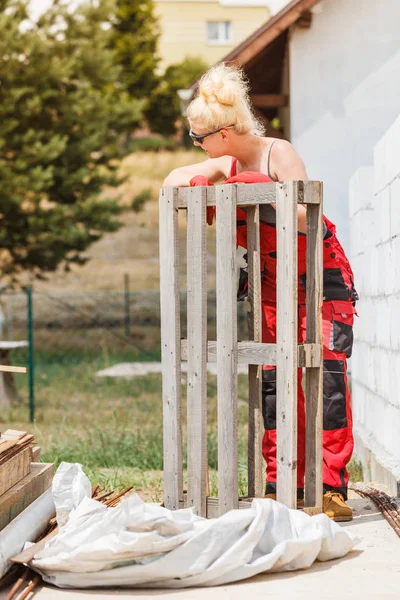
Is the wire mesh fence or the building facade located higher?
the building facade

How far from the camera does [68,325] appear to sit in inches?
879

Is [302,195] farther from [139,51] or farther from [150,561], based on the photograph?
[139,51]

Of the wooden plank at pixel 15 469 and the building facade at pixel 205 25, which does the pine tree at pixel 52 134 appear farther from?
the building facade at pixel 205 25

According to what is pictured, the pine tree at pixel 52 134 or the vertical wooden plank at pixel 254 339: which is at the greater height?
the pine tree at pixel 52 134

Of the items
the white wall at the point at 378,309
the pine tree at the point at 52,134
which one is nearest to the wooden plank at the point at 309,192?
the white wall at the point at 378,309

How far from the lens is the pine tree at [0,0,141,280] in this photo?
52.3ft

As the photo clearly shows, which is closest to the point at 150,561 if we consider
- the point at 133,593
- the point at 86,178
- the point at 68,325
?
the point at 133,593

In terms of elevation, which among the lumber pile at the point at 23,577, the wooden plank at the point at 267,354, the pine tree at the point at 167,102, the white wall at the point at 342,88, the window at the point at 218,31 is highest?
the window at the point at 218,31

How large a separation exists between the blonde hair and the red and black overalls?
0.24 m

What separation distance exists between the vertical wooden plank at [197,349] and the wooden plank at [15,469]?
742 millimetres

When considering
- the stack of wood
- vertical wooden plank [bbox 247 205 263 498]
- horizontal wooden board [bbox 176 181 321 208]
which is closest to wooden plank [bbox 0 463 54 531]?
the stack of wood

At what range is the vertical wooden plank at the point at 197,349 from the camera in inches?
154

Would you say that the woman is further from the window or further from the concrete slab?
the window

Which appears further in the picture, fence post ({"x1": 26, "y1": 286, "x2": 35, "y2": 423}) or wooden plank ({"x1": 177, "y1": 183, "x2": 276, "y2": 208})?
fence post ({"x1": 26, "y1": 286, "x2": 35, "y2": 423})
